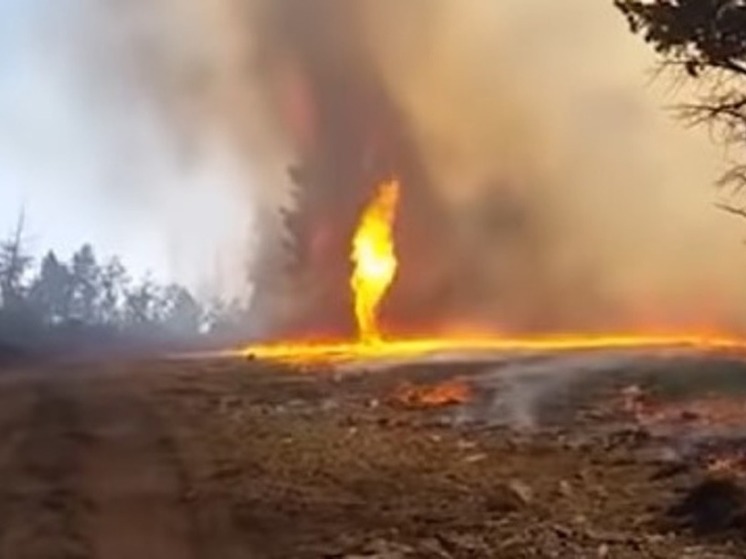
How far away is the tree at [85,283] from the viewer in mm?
106000

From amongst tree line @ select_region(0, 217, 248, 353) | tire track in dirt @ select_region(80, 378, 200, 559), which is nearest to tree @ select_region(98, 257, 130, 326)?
tree line @ select_region(0, 217, 248, 353)

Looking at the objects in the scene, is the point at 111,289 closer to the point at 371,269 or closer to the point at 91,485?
the point at 371,269

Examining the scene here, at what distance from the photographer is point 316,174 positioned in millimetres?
74562

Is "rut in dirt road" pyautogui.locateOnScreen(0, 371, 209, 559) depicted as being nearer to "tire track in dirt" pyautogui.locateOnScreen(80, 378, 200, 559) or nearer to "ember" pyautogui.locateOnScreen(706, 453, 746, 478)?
"tire track in dirt" pyautogui.locateOnScreen(80, 378, 200, 559)

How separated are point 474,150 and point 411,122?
422 centimetres

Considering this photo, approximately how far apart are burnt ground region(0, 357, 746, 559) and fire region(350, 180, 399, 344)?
29324 mm

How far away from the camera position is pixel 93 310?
10762 centimetres

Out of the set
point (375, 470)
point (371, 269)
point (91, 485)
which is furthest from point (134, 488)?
point (371, 269)

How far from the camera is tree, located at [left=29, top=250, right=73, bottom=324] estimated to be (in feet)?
321

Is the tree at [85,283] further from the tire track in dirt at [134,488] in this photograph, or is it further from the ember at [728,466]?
the ember at [728,466]

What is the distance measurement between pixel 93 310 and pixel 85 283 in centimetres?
444

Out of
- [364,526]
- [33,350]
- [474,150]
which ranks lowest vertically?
[364,526]

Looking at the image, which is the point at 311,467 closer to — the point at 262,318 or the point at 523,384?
the point at 523,384

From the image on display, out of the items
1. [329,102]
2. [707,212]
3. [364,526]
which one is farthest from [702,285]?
[364,526]
